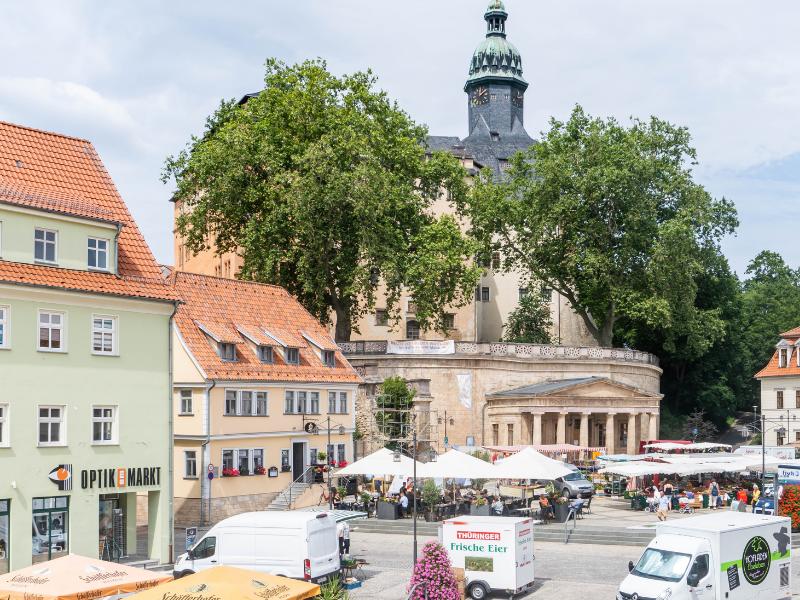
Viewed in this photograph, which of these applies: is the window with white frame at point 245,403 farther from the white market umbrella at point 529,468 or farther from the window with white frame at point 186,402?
the white market umbrella at point 529,468

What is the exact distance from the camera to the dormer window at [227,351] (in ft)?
162

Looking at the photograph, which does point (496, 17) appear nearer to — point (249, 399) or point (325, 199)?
point (325, 199)

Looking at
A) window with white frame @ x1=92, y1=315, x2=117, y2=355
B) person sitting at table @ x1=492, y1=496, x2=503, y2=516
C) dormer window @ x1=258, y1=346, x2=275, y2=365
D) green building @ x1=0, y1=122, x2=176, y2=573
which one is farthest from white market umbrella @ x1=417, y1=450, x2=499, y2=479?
window with white frame @ x1=92, y1=315, x2=117, y2=355

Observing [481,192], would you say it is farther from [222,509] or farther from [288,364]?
[222,509]

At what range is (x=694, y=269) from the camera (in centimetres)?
7681

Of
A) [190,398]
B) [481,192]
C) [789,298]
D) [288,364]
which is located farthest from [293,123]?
[789,298]

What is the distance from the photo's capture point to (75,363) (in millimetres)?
33844

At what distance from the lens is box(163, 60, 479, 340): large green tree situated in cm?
6681

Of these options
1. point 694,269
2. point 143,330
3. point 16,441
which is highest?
point 694,269

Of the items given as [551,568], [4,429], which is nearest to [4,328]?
[4,429]

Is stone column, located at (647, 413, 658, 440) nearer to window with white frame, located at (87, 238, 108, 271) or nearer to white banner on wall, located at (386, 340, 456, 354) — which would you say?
white banner on wall, located at (386, 340, 456, 354)

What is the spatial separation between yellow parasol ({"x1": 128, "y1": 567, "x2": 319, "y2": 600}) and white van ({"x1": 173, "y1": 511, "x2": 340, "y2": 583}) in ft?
27.3

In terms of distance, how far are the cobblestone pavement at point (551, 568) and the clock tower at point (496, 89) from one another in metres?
85.4

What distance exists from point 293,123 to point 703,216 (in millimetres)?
28333
